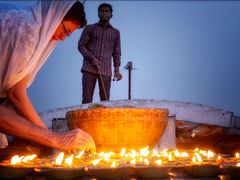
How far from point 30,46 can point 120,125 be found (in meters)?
0.93

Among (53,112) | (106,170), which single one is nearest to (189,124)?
(53,112)

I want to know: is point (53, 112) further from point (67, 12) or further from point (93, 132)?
point (67, 12)

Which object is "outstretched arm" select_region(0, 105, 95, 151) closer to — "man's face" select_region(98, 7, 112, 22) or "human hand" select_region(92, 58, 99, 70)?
"human hand" select_region(92, 58, 99, 70)

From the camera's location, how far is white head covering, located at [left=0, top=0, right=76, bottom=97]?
2.30 m

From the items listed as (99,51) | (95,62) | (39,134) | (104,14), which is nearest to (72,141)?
(39,134)

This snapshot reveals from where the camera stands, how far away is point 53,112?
4.61 m

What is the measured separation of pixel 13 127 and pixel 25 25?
643 millimetres

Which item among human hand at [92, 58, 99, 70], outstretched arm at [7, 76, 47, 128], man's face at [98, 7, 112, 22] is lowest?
outstretched arm at [7, 76, 47, 128]

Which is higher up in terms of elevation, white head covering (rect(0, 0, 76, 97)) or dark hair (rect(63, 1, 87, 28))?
dark hair (rect(63, 1, 87, 28))

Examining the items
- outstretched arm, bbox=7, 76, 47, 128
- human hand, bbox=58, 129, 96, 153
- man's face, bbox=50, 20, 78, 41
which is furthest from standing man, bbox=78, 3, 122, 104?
human hand, bbox=58, 129, 96, 153

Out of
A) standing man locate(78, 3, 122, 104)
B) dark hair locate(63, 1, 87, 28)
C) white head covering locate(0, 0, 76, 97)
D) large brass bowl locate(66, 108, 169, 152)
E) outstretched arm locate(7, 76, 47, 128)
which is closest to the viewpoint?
white head covering locate(0, 0, 76, 97)

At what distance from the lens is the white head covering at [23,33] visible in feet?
7.56

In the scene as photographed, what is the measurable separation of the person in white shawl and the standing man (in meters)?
2.87

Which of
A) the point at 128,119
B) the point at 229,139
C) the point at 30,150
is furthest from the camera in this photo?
the point at 229,139
